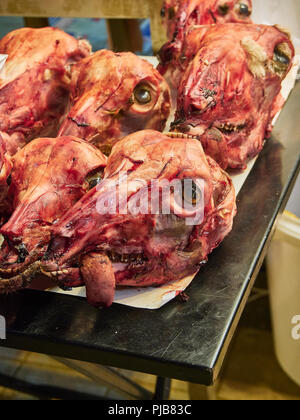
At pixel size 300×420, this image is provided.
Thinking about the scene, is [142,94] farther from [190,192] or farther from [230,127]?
[190,192]

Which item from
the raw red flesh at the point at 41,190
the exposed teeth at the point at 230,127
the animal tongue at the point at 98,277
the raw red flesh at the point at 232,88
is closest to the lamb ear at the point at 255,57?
the raw red flesh at the point at 232,88

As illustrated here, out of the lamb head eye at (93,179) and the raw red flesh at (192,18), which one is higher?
the raw red flesh at (192,18)

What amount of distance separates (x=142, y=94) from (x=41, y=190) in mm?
469

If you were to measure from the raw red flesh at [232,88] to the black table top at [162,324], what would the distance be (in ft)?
0.88

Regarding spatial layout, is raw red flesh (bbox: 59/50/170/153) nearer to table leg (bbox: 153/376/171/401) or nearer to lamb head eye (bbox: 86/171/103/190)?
lamb head eye (bbox: 86/171/103/190)

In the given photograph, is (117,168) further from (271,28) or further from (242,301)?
(271,28)

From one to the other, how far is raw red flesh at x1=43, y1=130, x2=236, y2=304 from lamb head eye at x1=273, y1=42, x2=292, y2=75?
0.53m

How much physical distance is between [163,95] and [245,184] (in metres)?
0.34

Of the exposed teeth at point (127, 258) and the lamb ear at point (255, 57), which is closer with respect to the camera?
the exposed teeth at point (127, 258)

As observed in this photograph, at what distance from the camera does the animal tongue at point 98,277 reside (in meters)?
1.07

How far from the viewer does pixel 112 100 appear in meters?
1.49

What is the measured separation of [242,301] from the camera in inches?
47.3

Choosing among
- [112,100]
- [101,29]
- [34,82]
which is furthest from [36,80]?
[101,29]

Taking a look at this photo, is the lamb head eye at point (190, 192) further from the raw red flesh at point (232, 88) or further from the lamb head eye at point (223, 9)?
the lamb head eye at point (223, 9)
